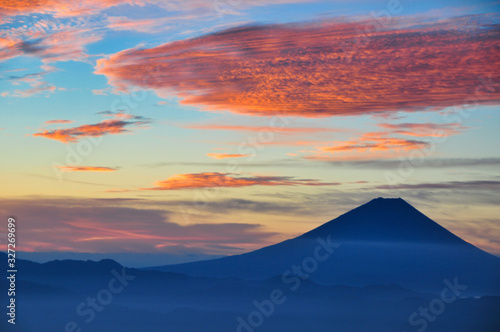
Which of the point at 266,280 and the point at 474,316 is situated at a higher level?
the point at 266,280

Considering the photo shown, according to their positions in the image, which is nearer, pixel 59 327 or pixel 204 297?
pixel 59 327

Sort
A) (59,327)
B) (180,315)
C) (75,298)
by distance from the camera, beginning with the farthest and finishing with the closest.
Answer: (180,315), (75,298), (59,327)

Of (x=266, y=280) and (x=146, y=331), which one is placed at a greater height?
(x=266, y=280)

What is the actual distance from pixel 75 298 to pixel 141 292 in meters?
35.7

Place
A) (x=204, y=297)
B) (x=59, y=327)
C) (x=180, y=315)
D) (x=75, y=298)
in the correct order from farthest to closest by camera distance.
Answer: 1. (x=204, y=297)
2. (x=180, y=315)
3. (x=75, y=298)
4. (x=59, y=327)

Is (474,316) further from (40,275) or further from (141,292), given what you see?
(40,275)

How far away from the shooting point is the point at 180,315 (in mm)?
176125

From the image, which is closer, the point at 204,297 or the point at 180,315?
the point at 180,315

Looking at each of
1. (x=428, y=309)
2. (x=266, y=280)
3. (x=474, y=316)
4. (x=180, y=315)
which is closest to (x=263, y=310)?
(x=266, y=280)

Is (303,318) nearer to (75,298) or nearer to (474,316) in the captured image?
(474,316)

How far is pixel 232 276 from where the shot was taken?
7864 inches

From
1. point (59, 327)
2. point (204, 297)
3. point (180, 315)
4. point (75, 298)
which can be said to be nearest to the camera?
point (59, 327)

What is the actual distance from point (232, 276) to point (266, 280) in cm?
1182

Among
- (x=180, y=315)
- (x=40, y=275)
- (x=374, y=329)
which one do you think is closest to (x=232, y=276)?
(x=180, y=315)
